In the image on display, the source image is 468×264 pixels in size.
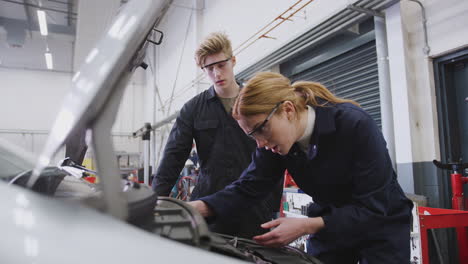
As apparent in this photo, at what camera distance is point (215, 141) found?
164 centimetres

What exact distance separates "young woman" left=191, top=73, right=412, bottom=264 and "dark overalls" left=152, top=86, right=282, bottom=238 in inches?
19.4

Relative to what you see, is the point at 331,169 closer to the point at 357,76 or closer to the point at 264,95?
the point at 264,95

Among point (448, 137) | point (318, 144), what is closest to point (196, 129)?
point (318, 144)

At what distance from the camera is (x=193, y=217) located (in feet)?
2.01

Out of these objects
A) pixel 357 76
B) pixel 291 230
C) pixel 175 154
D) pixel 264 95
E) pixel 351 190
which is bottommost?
pixel 291 230

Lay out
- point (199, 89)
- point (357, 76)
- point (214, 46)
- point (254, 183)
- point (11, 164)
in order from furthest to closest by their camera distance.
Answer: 1. point (199, 89)
2. point (357, 76)
3. point (214, 46)
4. point (254, 183)
5. point (11, 164)

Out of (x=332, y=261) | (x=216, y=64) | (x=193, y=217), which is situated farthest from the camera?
(x=216, y=64)

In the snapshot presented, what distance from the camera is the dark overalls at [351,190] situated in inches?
36.7

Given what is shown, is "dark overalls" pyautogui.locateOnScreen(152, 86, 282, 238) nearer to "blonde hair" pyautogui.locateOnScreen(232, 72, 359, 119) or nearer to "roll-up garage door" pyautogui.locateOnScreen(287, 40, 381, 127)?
"blonde hair" pyautogui.locateOnScreen(232, 72, 359, 119)

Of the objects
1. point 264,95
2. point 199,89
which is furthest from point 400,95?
point 199,89

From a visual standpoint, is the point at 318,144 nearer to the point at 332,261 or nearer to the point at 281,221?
the point at 281,221

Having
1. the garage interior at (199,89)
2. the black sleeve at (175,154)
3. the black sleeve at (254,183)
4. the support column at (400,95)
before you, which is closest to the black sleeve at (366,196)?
the garage interior at (199,89)

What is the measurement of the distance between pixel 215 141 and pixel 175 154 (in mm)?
205

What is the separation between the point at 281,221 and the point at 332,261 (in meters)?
0.29
